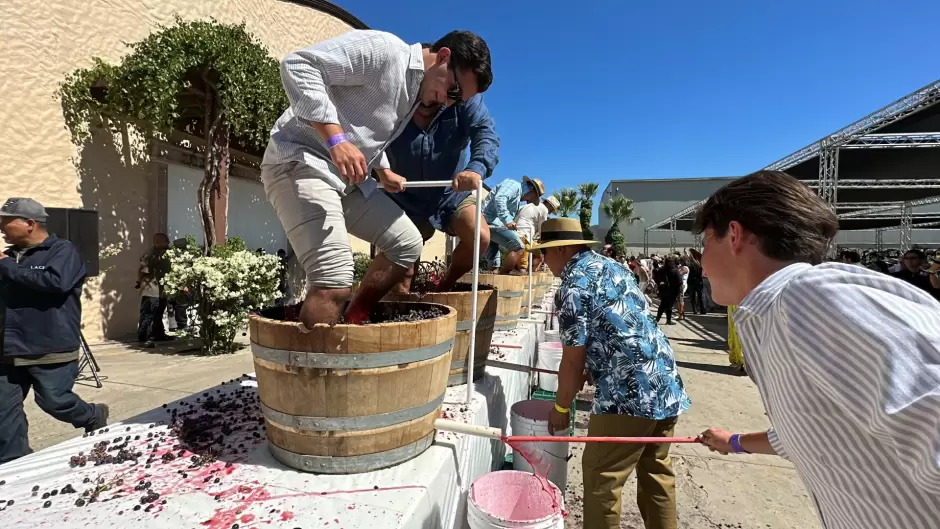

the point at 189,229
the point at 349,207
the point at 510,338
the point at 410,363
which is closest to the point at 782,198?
the point at 410,363

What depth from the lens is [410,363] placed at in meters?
1.69

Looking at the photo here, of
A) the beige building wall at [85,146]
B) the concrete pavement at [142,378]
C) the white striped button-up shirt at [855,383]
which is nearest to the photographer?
the white striped button-up shirt at [855,383]

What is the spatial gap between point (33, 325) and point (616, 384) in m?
3.61

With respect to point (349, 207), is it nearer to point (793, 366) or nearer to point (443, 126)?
point (443, 126)

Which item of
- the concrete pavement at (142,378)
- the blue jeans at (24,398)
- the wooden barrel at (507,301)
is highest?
the wooden barrel at (507,301)

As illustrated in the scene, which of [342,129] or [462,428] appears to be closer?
[342,129]

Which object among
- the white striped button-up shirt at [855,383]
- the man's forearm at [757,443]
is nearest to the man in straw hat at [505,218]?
the man's forearm at [757,443]

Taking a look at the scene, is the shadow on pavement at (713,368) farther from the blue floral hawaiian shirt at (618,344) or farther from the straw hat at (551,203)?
the blue floral hawaiian shirt at (618,344)

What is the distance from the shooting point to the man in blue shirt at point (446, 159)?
2.75m

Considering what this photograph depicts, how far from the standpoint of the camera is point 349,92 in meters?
1.78

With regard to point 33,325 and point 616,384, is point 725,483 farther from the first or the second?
point 33,325

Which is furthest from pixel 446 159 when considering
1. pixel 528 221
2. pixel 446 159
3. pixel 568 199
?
pixel 568 199

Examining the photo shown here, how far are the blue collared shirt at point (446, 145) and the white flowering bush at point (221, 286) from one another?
14.1ft

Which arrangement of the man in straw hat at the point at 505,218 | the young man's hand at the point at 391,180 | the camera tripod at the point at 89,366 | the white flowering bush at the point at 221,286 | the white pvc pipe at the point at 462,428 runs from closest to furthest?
the white pvc pipe at the point at 462,428 < the young man's hand at the point at 391,180 < the camera tripod at the point at 89,366 < the man in straw hat at the point at 505,218 < the white flowering bush at the point at 221,286
